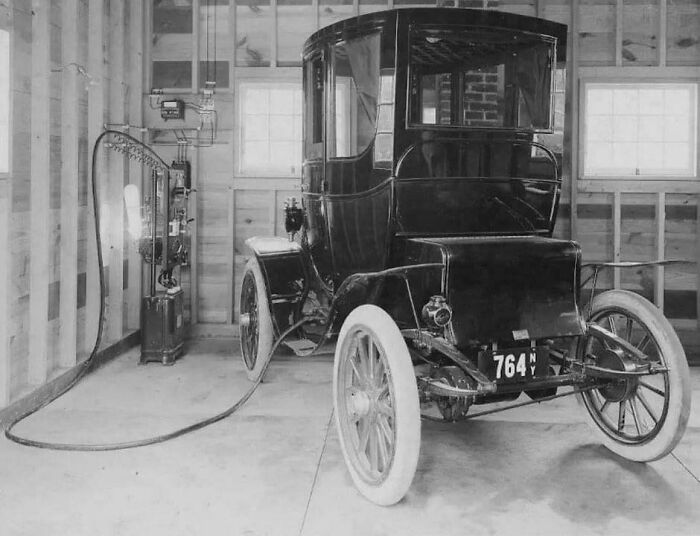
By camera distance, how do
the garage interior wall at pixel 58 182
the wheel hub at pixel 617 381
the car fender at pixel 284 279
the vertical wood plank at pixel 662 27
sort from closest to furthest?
the wheel hub at pixel 617 381 < the garage interior wall at pixel 58 182 < the car fender at pixel 284 279 < the vertical wood plank at pixel 662 27

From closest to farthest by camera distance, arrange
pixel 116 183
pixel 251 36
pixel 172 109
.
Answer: pixel 116 183, pixel 172 109, pixel 251 36

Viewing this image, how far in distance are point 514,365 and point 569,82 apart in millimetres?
3692

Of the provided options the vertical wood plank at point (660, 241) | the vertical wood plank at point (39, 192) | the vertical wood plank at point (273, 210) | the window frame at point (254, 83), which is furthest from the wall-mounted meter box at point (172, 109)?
the vertical wood plank at point (660, 241)

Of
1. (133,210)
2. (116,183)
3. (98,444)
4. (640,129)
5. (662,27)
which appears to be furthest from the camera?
(640,129)

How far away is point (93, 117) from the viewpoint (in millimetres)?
5168

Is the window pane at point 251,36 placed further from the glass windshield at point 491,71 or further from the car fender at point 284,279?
the glass windshield at point 491,71

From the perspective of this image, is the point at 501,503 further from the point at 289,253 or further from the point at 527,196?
the point at 289,253

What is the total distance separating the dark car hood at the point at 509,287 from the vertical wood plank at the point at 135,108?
11.4 ft

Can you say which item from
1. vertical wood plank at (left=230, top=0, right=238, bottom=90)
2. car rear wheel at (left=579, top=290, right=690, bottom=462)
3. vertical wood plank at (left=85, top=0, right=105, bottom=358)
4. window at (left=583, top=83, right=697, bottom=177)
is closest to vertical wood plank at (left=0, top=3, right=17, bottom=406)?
vertical wood plank at (left=85, top=0, right=105, bottom=358)

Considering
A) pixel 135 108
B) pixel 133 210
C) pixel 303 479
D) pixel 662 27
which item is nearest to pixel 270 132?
pixel 135 108

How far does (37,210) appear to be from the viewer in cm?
434

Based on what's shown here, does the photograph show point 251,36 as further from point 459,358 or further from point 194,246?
point 459,358

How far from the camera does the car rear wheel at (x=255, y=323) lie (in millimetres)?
4832

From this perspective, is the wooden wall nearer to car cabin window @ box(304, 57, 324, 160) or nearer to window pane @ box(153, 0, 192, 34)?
window pane @ box(153, 0, 192, 34)
